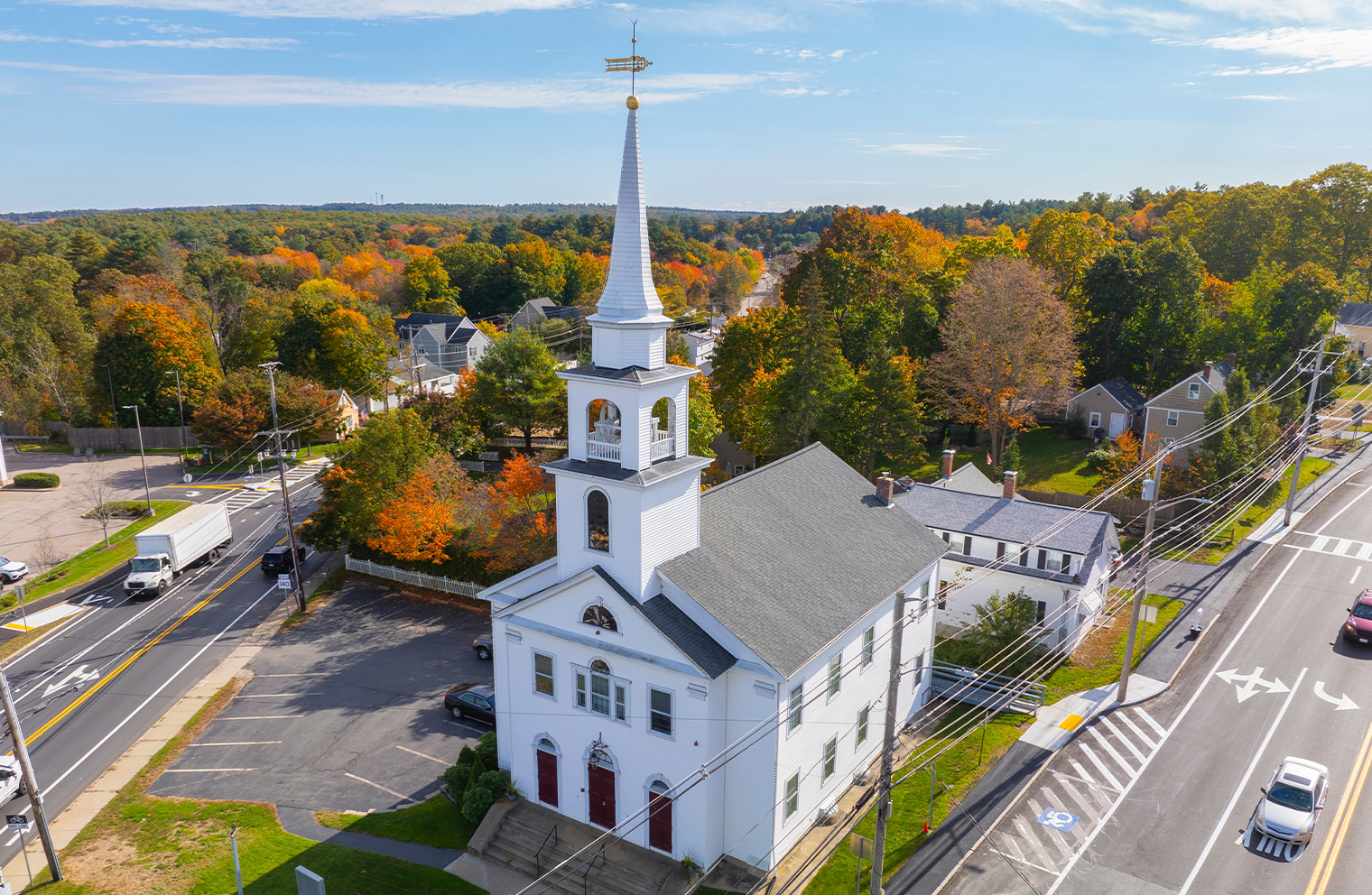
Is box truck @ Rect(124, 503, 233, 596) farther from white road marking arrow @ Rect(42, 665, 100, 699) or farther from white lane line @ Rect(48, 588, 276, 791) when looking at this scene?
white road marking arrow @ Rect(42, 665, 100, 699)

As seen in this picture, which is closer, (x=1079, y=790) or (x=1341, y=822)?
(x=1341, y=822)

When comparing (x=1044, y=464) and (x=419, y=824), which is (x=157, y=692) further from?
(x=1044, y=464)

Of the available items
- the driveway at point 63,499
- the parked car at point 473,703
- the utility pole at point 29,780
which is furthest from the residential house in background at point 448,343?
the utility pole at point 29,780

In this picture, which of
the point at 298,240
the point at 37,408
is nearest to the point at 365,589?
the point at 37,408

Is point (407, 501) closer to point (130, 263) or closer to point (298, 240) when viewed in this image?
point (130, 263)

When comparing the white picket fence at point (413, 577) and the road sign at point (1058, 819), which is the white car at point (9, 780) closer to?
the white picket fence at point (413, 577)

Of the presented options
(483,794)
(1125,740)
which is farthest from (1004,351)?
(483,794)
